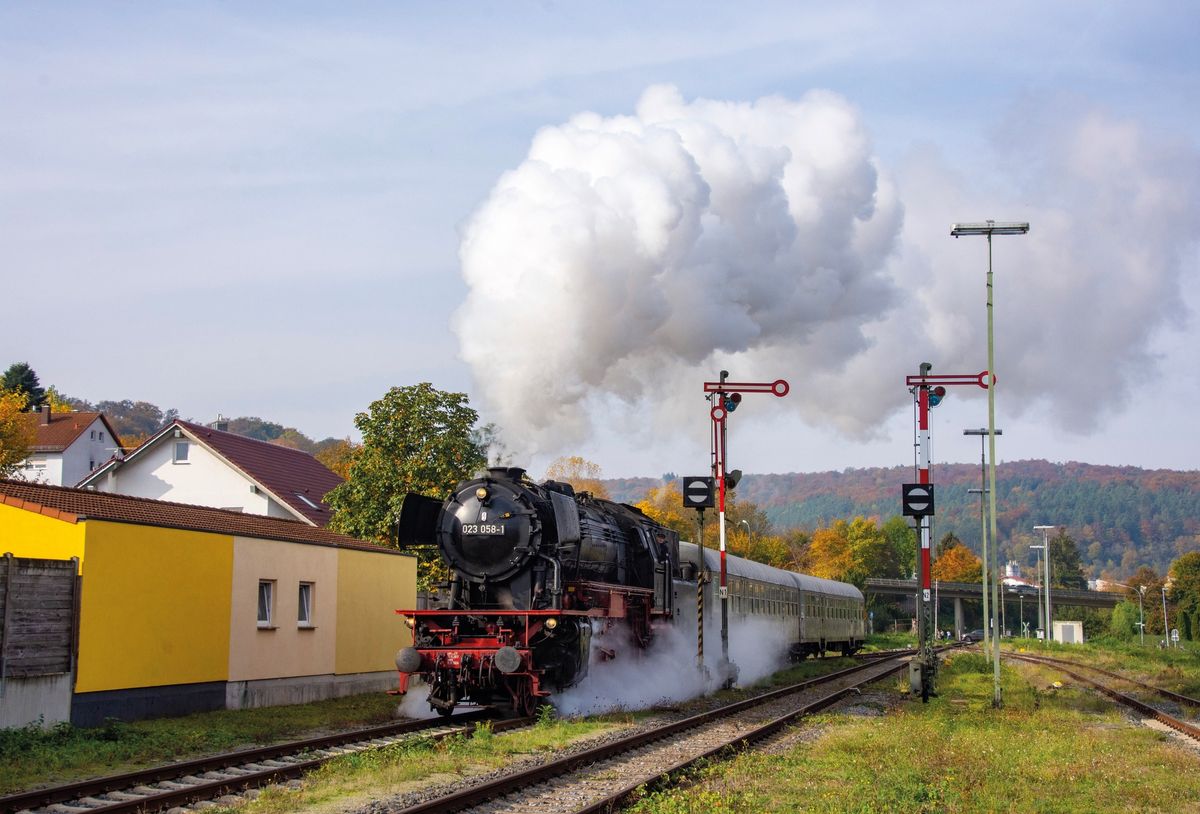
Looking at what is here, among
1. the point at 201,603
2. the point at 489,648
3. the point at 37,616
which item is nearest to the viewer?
the point at 37,616

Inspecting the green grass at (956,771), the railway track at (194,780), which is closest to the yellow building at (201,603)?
the railway track at (194,780)

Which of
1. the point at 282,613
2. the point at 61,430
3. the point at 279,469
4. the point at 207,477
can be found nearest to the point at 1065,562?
the point at 61,430

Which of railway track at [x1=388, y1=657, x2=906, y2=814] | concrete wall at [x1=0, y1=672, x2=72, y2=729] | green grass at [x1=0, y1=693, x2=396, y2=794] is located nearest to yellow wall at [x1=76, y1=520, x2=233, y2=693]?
concrete wall at [x1=0, y1=672, x2=72, y2=729]

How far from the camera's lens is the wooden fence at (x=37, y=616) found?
14719mm

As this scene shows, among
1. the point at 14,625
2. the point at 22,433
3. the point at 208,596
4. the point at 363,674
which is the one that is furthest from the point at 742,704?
the point at 22,433

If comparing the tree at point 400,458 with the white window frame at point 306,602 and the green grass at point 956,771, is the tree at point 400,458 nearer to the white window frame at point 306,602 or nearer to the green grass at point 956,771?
the white window frame at point 306,602

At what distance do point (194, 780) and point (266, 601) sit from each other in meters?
9.20

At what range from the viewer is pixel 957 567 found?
13988cm

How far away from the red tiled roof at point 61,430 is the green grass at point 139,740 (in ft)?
233

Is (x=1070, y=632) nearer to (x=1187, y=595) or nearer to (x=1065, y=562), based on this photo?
(x=1187, y=595)

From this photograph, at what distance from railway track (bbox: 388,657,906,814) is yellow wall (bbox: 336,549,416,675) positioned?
8.14m

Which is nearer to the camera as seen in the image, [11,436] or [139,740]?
[139,740]

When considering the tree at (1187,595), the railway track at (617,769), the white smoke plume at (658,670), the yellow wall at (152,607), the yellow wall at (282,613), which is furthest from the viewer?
the tree at (1187,595)

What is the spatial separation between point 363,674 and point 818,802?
15.2 meters
